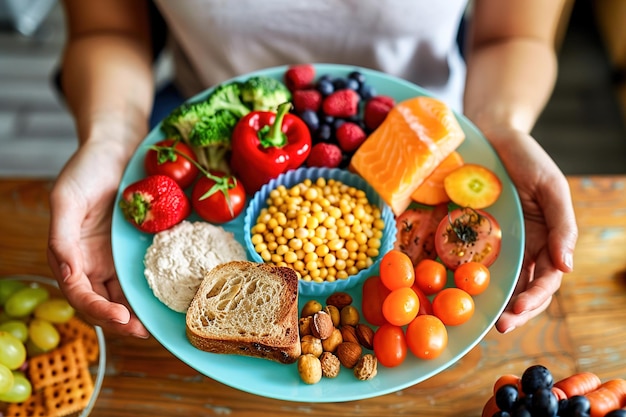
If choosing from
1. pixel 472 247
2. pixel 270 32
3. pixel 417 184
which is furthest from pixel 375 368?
pixel 270 32

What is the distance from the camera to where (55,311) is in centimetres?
121

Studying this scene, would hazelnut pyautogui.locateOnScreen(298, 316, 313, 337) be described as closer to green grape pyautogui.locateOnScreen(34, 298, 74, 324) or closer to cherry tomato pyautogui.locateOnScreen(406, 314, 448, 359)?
cherry tomato pyautogui.locateOnScreen(406, 314, 448, 359)

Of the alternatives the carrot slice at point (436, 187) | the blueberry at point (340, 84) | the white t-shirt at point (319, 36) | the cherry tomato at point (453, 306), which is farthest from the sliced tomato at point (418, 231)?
the white t-shirt at point (319, 36)

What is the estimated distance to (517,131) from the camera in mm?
1321

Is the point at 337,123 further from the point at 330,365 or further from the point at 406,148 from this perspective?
the point at 330,365

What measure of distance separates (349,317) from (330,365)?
109mm

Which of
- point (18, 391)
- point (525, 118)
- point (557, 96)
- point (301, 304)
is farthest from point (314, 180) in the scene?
point (557, 96)

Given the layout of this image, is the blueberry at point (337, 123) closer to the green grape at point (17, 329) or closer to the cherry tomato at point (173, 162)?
the cherry tomato at point (173, 162)

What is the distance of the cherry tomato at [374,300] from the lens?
114 cm

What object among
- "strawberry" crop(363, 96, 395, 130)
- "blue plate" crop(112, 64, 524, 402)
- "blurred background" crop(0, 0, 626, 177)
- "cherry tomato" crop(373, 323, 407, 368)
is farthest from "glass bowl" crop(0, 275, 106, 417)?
"blurred background" crop(0, 0, 626, 177)

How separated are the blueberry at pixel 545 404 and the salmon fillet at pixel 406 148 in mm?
483

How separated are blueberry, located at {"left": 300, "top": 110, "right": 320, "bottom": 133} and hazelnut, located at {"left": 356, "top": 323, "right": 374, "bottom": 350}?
480 mm

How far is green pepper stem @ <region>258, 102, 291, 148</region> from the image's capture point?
1.27 m

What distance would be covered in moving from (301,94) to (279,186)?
9.1 inches
